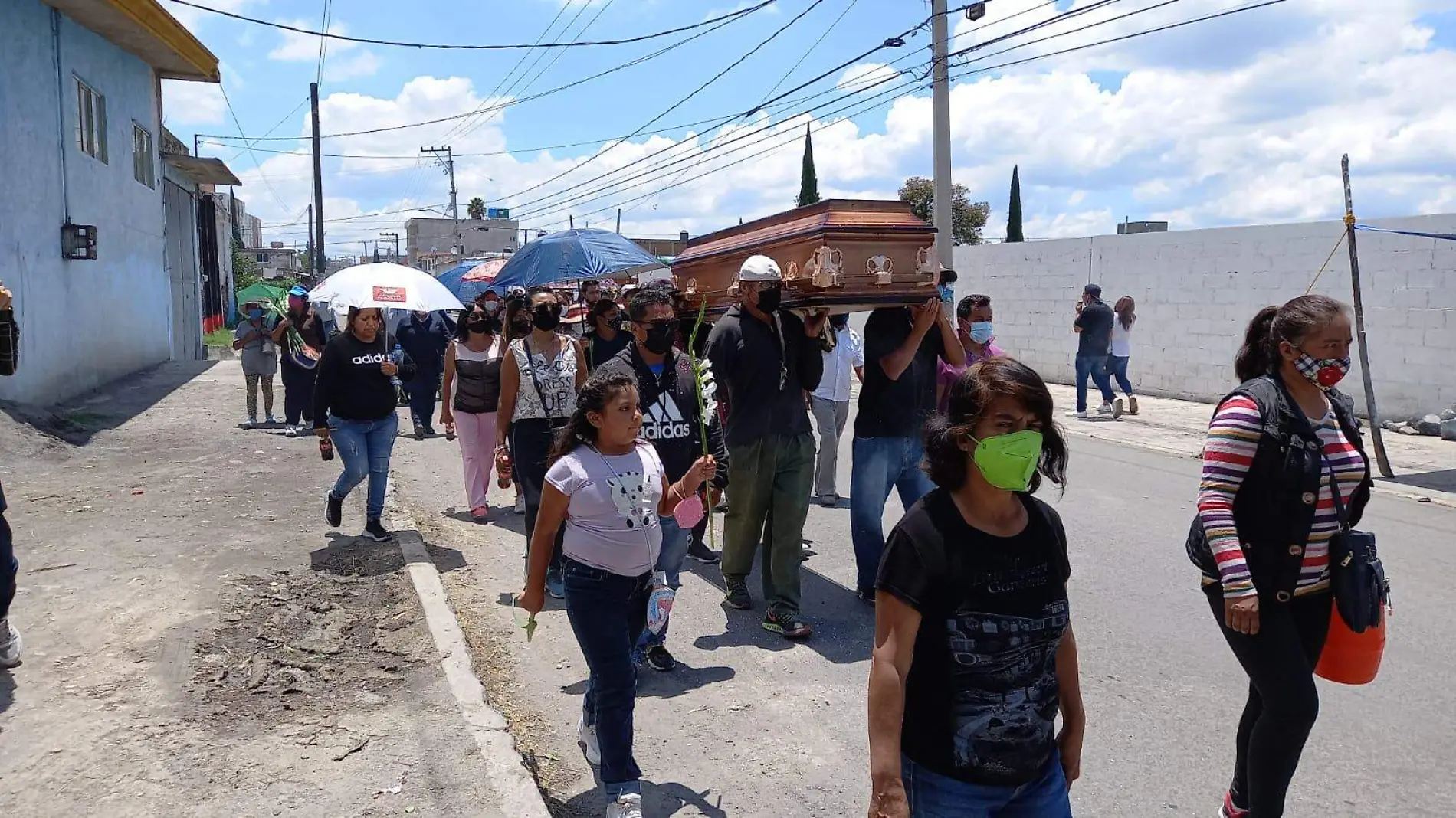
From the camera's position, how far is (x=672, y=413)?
200 inches

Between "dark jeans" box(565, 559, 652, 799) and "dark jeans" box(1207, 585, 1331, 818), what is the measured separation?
1.93 metres

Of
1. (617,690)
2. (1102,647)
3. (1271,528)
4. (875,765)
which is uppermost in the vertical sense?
(1271,528)

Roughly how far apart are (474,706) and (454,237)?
84840mm

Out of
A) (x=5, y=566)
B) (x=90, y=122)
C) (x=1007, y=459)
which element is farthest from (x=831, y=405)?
(x=90, y=122)

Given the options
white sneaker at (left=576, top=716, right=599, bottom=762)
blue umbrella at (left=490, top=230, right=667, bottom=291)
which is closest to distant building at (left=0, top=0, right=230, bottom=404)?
blue umbrella at (left=490, top=230, right=667, bottom=291)

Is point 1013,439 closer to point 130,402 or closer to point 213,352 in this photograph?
point 130,402

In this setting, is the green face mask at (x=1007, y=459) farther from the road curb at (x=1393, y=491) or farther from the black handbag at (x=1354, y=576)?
the road curb at (x=1393, y=491)

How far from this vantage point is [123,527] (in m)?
7.42

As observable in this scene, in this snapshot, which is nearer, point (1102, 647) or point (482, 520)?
point (1102, 647)

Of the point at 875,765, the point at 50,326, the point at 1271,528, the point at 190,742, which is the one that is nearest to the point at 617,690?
the point at 875,765

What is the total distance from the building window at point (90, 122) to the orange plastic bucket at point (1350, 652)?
16.2 meters

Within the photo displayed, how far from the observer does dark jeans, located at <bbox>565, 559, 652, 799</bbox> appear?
3.60 meters

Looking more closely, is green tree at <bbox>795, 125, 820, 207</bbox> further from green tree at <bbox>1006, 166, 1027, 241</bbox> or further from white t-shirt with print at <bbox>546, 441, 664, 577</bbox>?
white t-shirt with print at <bbox>546, 441, 664, 577</bbox>

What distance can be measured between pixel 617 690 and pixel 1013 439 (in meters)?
1.84
